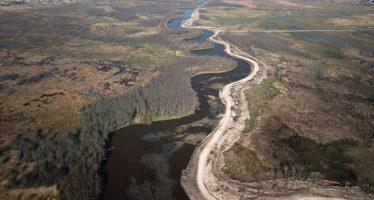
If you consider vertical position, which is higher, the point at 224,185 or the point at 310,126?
the point at 310,126

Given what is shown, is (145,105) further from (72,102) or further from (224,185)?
(224,185)

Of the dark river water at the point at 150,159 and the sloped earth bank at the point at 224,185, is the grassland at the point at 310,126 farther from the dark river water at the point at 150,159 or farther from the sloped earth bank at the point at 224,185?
the dark river water at the point at 150,159

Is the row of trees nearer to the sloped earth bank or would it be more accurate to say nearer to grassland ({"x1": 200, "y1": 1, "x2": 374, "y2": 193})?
the sloped earth bank

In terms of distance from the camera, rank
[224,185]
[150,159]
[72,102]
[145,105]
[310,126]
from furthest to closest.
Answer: [72,102]
[145,105]
[310,126]
[150,159]
[224,185]

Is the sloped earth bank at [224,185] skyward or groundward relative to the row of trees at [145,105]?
groundward

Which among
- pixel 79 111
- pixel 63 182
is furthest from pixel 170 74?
pixel 63 182

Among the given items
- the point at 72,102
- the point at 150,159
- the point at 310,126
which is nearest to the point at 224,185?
the point at 150,159

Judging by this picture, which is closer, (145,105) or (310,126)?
(310,126)

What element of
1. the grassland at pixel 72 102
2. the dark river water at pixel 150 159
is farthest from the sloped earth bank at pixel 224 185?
the grassland at pixel 72 102
